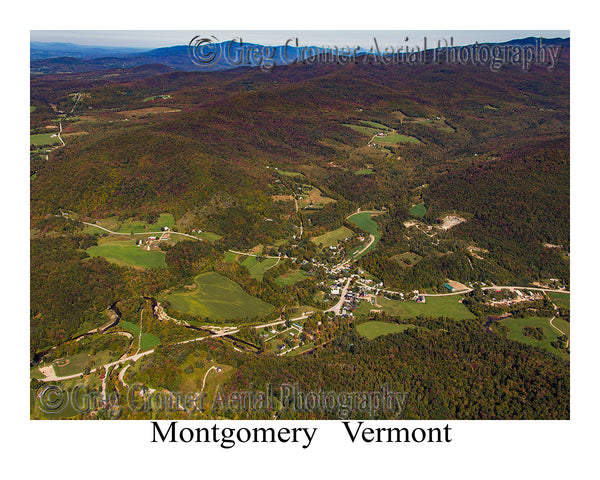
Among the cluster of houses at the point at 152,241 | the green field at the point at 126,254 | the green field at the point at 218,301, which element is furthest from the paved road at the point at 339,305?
the cluster of houses at the point at 152,241

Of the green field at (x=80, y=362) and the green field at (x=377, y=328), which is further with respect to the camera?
the green field at (x=377, y=328)

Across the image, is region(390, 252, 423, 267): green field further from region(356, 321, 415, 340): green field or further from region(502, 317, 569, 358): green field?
region(502, 317, 569, 358): green field

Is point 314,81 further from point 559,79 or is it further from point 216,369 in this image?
point 216,369

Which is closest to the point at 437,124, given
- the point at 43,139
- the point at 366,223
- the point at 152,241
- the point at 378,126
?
the point at 378,126

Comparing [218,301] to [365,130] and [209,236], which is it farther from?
[365,130]

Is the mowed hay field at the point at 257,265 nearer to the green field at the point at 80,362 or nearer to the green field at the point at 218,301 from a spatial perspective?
the green field at the point at 218,301

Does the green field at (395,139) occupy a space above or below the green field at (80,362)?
above

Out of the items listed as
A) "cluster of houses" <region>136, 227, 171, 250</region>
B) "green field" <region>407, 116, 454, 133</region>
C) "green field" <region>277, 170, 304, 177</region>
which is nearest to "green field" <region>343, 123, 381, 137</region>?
"green field" <region>407, 116, 454, 133</region>
